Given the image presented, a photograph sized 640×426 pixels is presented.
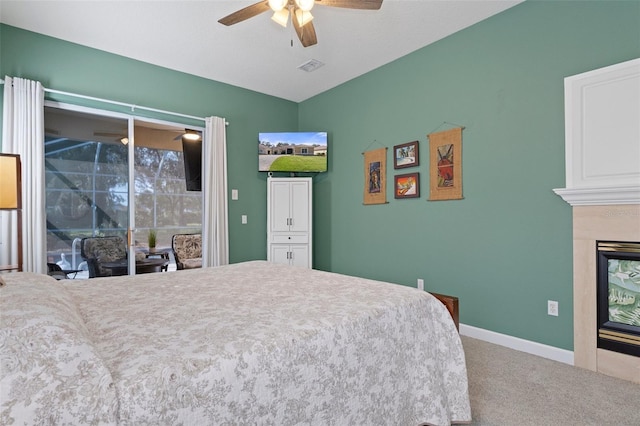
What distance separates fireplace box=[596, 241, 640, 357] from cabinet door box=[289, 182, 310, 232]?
295 cm

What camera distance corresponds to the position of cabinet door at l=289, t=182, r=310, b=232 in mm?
4344

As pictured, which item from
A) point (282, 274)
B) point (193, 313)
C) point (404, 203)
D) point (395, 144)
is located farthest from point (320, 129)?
point (193, 313)

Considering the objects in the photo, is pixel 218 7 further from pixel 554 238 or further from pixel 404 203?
pixel 554 238

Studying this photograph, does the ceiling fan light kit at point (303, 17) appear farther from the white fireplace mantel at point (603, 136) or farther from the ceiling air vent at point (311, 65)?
the white fireplace mantel at point (603, 136)

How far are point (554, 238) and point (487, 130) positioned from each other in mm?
1054

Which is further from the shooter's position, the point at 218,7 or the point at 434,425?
the point at 218,7

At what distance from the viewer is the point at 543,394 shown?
6.61 ft

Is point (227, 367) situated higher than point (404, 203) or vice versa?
point (404, 203)

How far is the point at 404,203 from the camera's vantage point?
3.63 metres

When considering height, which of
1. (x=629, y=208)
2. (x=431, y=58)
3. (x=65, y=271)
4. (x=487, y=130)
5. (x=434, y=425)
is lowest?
(x=434, y=425)

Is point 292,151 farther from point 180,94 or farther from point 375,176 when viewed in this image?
point 180,94

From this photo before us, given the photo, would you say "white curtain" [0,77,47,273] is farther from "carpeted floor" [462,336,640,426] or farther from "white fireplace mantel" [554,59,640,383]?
"white fireplace mantel" [554,59,640,383]

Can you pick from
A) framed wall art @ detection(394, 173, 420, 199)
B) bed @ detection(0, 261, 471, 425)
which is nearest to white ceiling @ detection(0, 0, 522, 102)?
framed wall art @ detection(394, 173, 420, 199)

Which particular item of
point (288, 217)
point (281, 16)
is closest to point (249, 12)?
point (281, 16)
